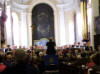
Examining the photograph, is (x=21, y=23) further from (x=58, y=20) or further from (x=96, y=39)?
(x=96, y=39)

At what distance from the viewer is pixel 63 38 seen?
25.3 m

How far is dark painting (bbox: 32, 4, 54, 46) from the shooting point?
1026 inches

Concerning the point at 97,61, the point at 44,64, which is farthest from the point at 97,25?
the point at 97,61

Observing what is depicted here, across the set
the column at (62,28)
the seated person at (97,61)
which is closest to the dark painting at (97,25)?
the seated person at (97,61)

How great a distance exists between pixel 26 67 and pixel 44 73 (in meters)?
4.83

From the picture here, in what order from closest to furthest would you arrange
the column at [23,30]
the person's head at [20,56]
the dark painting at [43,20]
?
1. the person's head at [20,56]
2. the column at [23,30]
3. the dark painting at [43,20]

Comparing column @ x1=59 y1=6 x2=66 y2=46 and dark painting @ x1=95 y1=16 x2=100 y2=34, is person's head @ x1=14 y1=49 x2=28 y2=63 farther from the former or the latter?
column @ x1=59 y1=6 x2=66 y2=46

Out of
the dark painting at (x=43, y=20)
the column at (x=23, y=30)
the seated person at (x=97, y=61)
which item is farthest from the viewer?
the dark painting at (x=43, y=20)

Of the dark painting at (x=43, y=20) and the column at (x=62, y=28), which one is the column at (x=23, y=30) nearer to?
the dark painting at (x=43, y=20)

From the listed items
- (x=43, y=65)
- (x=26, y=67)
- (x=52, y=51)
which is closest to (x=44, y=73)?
(x=43, y=65)

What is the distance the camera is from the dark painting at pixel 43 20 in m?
26.1

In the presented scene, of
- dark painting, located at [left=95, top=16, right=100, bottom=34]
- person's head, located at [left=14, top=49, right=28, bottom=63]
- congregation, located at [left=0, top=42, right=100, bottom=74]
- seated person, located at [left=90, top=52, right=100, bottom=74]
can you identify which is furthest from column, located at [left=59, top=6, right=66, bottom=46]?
person's head, located at [left=14, top=49, right=28, bottom=63]

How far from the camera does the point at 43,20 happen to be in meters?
26.4

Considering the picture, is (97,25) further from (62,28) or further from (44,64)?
(62,28)
